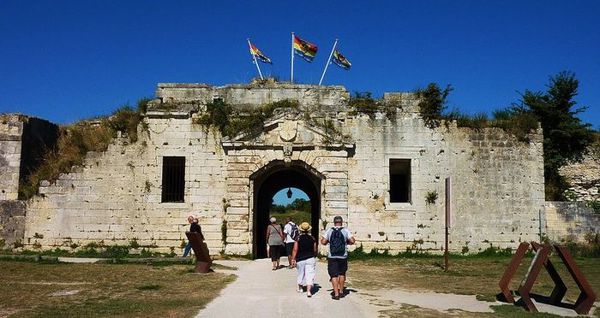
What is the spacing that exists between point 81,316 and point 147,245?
→ 10.2m

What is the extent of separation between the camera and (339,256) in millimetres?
10555

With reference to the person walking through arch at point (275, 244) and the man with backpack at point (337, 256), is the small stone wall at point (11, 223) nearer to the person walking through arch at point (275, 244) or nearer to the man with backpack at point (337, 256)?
the person walking through arch at point (275, 244)

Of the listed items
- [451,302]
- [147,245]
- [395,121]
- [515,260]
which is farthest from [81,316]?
[395,121]

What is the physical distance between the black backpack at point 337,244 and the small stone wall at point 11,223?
41.5 feet

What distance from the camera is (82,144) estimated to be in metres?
19.5

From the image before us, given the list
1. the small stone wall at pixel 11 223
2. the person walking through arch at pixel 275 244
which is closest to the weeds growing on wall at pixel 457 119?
the person walking through arch at pixel 275 244

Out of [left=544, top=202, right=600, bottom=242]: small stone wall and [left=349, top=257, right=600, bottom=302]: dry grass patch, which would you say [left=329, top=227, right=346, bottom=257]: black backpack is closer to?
[left=349, top=257, right=600, bottom=302]: dry grass patch

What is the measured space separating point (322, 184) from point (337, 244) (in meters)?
8.37

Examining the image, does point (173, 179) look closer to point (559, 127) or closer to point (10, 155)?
point (10, 155)

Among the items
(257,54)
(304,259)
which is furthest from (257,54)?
(304,259)

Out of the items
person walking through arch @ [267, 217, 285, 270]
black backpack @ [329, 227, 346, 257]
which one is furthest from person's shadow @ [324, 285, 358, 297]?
person walking through arch @ [267, 217, 285, 270]

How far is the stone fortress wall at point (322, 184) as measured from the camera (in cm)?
1886

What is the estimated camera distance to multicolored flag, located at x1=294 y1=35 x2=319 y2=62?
68.3ft

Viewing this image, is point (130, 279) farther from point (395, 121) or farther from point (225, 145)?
point (395, 121)
